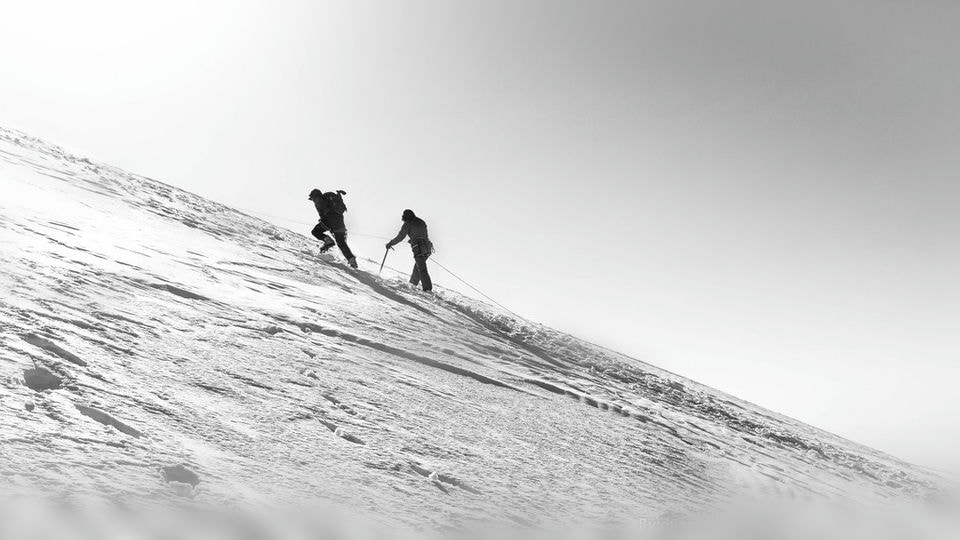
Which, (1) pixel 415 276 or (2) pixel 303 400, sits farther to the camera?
(1) pixel 415 276

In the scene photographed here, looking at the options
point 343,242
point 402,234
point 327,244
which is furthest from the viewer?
point 402,234

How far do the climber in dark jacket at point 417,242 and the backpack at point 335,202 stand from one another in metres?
1.41

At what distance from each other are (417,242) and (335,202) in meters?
2.07

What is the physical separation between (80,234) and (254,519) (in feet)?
22.8

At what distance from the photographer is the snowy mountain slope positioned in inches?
179

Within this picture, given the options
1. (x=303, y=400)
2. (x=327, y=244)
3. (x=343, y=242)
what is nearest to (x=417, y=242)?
(x=343, y=242)

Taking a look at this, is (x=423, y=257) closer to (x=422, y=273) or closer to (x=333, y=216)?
(x=422, y=273)

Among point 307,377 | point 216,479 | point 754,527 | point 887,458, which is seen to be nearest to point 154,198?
point 307,377

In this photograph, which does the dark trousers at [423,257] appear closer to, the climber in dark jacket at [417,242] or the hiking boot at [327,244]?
the climber in dark jacket at [417,242]

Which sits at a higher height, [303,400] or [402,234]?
[402,234]

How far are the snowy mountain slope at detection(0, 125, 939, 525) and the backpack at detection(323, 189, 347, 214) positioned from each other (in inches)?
78.7

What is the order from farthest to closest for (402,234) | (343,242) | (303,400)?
(402,234)
(343,242)
(303,400)

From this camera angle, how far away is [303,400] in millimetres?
6254

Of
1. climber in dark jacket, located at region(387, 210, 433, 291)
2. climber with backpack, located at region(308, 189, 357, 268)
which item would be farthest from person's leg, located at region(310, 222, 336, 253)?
climber in dark jacket, located at region(387, 210, 433, 291)
